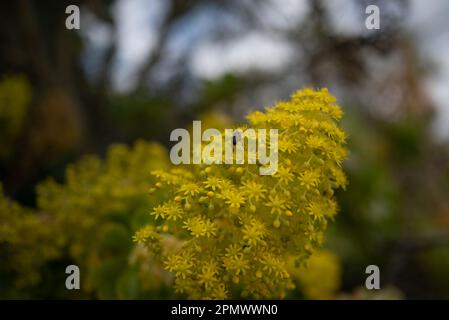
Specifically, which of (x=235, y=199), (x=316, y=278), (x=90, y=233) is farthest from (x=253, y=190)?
(x=316, y=278)

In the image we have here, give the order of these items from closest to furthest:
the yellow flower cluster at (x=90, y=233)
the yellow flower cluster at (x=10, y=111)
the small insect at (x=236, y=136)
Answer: the small insect at (x=236, y=136) → the yellow flower cluster at (x=90, y=233) → the yellow flower cluster at (x=10, y=111)

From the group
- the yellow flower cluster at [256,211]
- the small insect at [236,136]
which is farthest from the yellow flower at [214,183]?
the small insect at [236,136]

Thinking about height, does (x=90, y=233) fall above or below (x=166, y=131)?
below

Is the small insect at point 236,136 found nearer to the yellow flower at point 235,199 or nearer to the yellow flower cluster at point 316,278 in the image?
the yellow flower at point 235,199

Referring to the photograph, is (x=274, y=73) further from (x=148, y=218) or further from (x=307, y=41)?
(x=148, y=218)

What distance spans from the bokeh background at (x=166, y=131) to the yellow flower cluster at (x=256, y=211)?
13.8 inches

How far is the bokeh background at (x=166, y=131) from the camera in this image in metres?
1.98

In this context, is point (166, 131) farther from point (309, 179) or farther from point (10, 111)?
point (309, 179)

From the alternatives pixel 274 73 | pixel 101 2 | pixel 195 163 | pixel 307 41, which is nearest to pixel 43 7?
pixel 101 2

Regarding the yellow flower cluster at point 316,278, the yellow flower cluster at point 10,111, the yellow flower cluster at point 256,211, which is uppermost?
the yellow flower cluster at point 10,111

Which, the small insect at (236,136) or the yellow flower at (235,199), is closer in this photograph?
the yellow flower at (235,199)

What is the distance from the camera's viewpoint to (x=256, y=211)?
4.56 ft

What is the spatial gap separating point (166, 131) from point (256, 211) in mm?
3267
